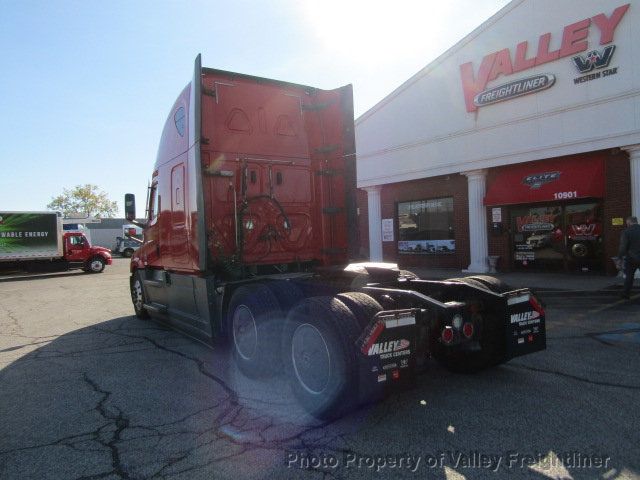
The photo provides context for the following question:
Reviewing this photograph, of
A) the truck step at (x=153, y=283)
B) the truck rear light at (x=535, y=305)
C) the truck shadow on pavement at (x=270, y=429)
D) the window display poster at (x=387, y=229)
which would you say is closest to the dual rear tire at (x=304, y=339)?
the truck shadow on pavement at (x=270, y=429)

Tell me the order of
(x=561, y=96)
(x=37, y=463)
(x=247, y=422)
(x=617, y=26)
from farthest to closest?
(x=561, y=96) → (x=617, y=26) → (x=247, y=422) → (x=37, y=463)

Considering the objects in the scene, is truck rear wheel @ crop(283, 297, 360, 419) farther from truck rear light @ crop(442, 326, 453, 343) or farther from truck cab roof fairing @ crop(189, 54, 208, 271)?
truck cab roof fairing @ crop(189, 54, 208, 271)

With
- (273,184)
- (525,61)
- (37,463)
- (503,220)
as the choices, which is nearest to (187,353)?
(273,184)

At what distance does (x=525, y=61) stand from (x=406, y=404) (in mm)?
12455

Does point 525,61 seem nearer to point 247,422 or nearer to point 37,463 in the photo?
point 247,422

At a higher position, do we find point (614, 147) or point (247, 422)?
point (614, 147)

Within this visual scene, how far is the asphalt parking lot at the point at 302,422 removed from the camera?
122 inches

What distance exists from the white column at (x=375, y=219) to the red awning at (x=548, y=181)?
452 centimetres

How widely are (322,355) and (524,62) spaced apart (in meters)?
12.7

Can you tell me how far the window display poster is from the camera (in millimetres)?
17578

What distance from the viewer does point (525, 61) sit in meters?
13.4

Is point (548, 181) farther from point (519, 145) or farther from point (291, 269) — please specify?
point (291, 269)

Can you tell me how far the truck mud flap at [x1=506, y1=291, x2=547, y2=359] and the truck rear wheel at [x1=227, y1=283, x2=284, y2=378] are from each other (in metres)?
2.19

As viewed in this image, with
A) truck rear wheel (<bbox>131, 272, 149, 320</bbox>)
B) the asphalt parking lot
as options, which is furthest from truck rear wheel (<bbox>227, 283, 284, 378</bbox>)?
truck rear wheel (<bbox>131, 272, 149, 320</bbox>)
